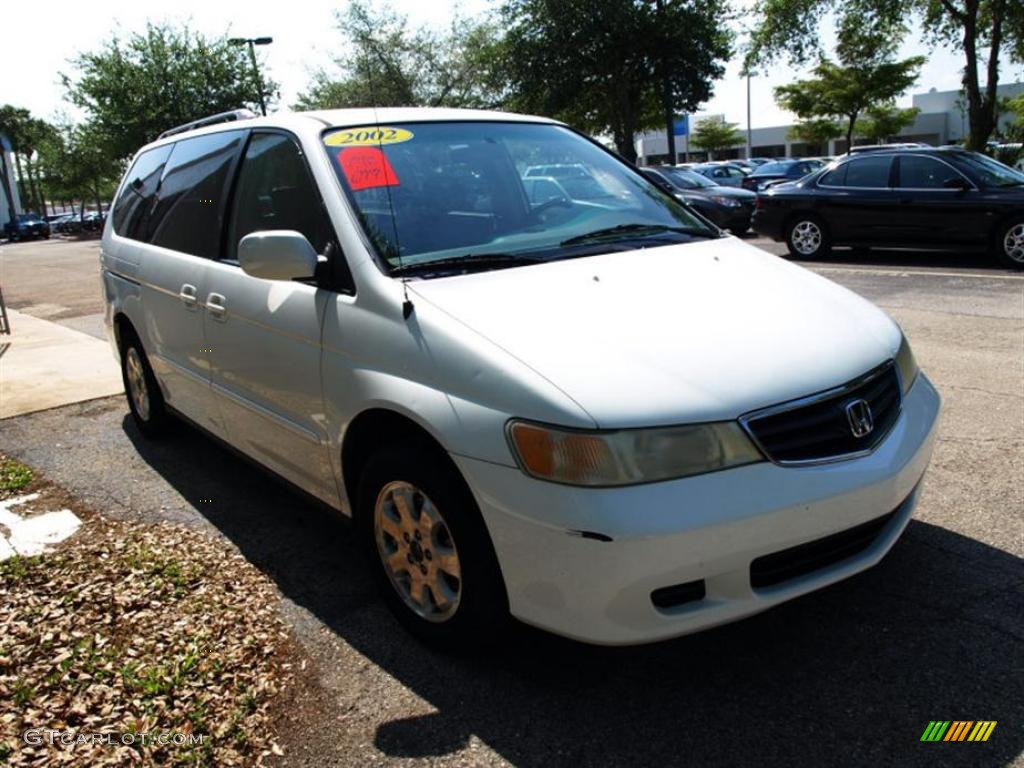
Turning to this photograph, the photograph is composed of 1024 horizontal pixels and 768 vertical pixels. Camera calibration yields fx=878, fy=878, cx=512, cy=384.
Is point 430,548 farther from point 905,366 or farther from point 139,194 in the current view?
point 139,194

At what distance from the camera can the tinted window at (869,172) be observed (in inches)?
457

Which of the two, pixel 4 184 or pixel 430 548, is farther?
pixel 4 184

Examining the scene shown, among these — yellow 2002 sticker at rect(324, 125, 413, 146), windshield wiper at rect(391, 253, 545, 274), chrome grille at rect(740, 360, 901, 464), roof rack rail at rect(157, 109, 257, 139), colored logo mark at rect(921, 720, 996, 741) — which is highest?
roof rack rail at rect(157, 109, 257, 139)

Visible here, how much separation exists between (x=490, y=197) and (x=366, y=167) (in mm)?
485

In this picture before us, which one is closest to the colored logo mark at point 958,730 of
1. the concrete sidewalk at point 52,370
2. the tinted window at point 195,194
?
the tinted window at point 195,194

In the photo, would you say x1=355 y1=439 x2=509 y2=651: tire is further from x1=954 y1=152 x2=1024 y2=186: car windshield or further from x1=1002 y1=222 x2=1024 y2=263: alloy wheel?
x1=954 y1=152 x2=1024 y2=186: car windshield

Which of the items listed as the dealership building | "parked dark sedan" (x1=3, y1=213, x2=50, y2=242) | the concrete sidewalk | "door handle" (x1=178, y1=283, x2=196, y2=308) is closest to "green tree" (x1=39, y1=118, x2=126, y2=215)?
"parked dark sedan" (x1=3, y1=213, x2=50, y2=242)

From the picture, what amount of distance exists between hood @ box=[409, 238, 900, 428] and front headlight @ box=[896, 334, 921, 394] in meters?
0.05

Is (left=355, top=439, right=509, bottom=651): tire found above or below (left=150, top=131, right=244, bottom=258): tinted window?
below

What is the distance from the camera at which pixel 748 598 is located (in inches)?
93.4

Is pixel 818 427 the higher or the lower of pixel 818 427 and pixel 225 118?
the lower

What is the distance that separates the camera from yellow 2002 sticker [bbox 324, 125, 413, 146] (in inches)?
133

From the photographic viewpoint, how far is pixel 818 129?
53.3m

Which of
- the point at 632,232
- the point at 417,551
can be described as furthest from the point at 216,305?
the point at 632,232
